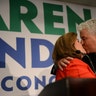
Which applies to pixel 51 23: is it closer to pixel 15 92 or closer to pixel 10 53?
pixel 10 53

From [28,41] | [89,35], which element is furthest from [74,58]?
[28,41]

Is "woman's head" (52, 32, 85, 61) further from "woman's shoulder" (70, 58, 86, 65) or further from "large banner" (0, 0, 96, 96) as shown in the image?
"large banner" (0, 0, 96, 96)

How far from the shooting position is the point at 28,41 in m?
2.12

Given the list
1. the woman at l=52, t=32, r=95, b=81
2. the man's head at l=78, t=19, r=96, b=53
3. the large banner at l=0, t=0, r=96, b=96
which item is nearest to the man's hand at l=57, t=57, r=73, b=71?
the woman at l=52, t=32, r=95, b=81

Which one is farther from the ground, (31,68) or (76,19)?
(76,19)

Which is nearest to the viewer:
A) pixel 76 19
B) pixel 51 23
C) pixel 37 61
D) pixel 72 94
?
pixel 72 94

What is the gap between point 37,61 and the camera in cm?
211

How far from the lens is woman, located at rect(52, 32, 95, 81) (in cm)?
105

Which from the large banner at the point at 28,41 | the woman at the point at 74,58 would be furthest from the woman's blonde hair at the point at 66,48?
the large banner at the point at 28,41

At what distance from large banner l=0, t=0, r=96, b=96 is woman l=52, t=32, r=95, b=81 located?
2.66 ft


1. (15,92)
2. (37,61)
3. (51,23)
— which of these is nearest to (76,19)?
(51,23)

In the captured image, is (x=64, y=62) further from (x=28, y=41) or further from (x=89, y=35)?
(x=28, y=41)

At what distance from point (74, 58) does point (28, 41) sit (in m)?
1.03

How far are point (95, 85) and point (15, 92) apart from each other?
1.49 meters
